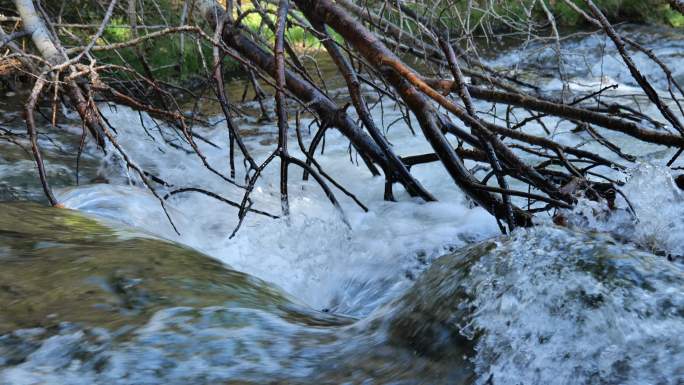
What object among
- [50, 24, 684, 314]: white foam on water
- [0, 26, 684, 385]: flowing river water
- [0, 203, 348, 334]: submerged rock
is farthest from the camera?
[50, 24, 684, 314]: white foam on water

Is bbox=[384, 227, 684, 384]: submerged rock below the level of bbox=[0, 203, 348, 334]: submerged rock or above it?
below

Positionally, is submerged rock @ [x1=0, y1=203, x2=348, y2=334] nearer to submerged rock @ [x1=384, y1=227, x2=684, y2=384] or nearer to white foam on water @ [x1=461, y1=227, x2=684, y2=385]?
submerged rock @ [x1=384, y1=227, x2=684, y2=384]

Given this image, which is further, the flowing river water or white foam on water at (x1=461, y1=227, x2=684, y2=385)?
the flowing river water

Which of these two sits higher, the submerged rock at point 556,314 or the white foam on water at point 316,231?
the white foam on water at point 316,231

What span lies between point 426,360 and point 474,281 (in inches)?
11.2

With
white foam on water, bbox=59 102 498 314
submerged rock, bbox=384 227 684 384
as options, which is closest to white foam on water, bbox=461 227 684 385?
submerged rock, bbox=384 227 684 384

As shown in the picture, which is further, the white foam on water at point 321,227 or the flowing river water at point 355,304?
the white foam on water at point 321,227

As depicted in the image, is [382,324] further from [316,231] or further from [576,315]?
[316,231]

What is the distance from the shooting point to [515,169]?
2.83 metres

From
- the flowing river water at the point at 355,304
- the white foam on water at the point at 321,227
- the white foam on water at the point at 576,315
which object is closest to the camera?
the white foam on water at the point at 576,315

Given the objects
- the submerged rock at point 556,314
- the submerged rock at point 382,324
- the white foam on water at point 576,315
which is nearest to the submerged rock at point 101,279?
the submerged rock at point 382,324

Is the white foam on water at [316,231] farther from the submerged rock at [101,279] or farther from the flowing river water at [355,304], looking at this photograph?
the submerged rock at [101,279]

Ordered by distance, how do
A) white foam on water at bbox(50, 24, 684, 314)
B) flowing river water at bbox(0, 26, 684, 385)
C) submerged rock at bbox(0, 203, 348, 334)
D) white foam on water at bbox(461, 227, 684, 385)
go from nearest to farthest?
white foam on water at bbox(461, 227, 684, 385)
flowing river water at bbox(0, 26, 684, 385)
submerged rock at bbox(0, 203, 348, 334)
white foam on water at bbox(50, 24, 684, 314)

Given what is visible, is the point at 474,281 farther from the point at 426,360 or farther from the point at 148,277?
the point at 148,277
